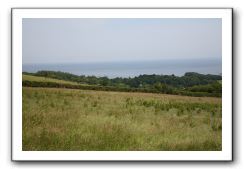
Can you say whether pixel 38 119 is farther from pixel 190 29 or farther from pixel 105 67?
pixel 190 29

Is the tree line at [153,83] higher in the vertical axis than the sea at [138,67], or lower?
lower

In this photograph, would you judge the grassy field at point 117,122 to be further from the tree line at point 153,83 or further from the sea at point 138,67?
the sea at point 138,67

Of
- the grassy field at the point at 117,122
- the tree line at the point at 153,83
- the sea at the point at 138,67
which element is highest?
the sea at the point at 138,67

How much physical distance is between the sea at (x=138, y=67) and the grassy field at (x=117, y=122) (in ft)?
0.62

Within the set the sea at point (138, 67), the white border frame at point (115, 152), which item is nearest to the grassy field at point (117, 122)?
the white border frame at point (115, 152)

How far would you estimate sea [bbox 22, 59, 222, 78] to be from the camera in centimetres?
845

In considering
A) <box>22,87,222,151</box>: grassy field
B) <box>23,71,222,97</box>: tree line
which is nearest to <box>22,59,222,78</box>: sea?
<box>23,71,222,97</box>: tree line

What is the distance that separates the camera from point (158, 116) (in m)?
8.54

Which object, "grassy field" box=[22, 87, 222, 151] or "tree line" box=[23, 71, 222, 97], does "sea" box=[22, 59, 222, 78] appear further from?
"grassy field" box=[22, 87, 222, 151]

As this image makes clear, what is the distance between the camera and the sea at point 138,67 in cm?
845

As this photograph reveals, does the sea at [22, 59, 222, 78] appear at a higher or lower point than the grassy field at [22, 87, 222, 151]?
higher

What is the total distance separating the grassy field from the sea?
19cm

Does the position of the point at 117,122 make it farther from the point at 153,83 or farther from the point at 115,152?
the point at 153,83

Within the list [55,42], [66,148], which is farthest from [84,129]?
[55,42]
